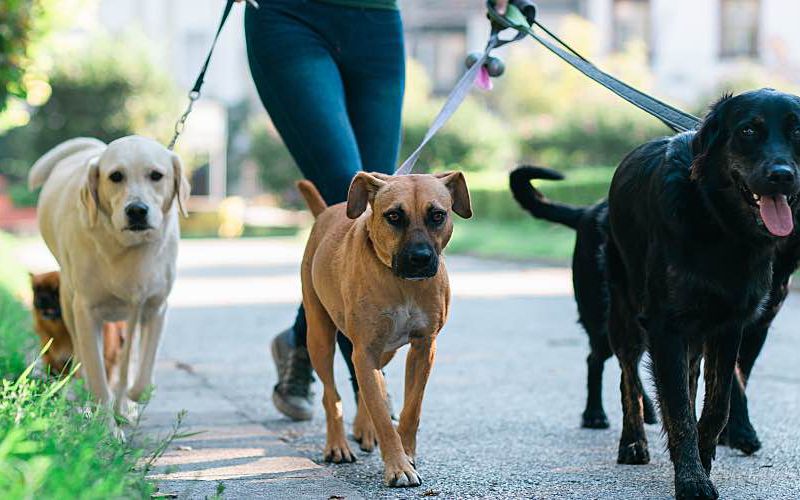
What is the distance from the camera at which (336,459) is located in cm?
434

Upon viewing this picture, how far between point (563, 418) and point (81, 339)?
2.15m

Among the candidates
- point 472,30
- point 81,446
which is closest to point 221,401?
point 81,446

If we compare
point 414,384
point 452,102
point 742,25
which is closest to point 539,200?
point 452,102

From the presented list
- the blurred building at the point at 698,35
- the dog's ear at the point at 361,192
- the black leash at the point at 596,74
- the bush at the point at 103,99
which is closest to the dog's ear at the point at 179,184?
the dog's ear at the point at 361,192

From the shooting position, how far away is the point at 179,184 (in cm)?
518

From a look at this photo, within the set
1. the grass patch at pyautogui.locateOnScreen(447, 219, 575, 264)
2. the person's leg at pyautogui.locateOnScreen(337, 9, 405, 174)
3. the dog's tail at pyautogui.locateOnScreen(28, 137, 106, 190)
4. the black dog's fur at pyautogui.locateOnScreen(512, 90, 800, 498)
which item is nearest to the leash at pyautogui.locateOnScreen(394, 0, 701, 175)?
the person's leg at pyautogui.locateOnScreen(337, 9, 405, 174)

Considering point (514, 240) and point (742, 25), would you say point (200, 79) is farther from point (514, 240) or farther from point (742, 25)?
point (742, 25)

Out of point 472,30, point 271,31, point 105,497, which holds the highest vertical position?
point 271,31

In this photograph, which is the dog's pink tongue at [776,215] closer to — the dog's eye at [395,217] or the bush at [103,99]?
the dog's eye at [395,217]

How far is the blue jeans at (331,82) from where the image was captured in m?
4.77

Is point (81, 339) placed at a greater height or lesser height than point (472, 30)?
greater

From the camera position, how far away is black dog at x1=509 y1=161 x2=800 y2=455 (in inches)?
166

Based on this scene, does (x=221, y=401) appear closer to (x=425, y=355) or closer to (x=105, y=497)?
(x=425, y=355)

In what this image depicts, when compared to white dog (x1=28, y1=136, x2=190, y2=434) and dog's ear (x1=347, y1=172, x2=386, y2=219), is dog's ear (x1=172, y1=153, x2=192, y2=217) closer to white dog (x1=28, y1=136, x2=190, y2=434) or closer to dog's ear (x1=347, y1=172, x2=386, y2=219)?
white dog (x1=28, y1=136, x2=190, y2=434)
